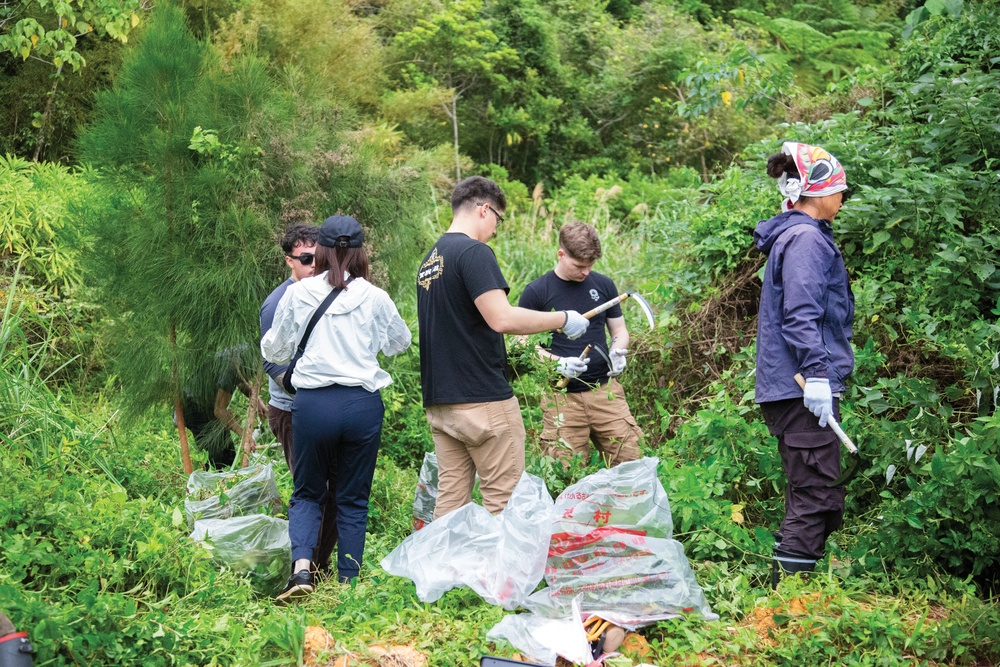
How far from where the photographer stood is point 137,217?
4992 millimetres

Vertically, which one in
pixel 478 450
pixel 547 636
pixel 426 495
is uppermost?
pixel 478 450

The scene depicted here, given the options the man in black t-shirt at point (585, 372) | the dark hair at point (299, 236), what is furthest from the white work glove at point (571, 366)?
the dark hair at point (299, 236)

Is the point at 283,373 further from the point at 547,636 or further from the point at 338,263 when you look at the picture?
the point at 547,636

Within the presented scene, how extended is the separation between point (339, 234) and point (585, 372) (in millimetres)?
1594

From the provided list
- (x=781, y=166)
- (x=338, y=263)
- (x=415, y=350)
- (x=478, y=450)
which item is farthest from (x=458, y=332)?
(x=415, y=350)

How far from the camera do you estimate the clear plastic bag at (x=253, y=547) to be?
3.93 meters

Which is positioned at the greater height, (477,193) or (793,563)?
(477,193)

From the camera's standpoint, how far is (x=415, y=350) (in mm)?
6805

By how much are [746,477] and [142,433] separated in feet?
13.7

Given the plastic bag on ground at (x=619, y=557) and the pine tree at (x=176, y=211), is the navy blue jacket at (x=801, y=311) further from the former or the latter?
the pine tree at (x=176, y=211)

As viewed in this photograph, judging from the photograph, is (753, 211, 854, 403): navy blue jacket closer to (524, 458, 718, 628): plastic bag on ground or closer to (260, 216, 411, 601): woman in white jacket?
(524, 458, 718, 628): plastic bag on ground

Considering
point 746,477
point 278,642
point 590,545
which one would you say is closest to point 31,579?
point 278,642

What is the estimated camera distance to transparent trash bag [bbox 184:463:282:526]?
441 centimetres

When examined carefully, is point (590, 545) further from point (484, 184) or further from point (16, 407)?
point (16, 407)
